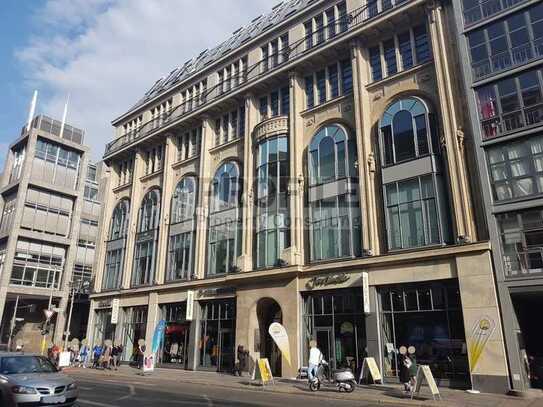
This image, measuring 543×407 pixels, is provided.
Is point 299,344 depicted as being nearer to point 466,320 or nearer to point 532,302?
point 466,320

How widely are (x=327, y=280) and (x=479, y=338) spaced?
7994 millimetres

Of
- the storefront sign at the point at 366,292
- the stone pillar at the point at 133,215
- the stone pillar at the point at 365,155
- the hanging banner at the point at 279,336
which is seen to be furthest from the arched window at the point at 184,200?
the storefront sign at the point at 366,292

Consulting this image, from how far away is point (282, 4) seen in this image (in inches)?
1479

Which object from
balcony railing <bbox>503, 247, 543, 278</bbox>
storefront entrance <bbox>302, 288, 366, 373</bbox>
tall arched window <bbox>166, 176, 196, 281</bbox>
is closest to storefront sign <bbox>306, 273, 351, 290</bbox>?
storefront entrance <bbox>302, 288, 366, 373</bbox>

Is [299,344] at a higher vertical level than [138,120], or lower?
lower

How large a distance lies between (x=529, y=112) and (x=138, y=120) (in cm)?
3546

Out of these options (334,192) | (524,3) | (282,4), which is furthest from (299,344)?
(282,4)

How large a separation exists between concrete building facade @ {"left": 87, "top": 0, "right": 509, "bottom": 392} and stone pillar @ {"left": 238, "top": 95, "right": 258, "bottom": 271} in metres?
0.09

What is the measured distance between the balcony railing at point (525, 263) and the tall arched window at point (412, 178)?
116 inches

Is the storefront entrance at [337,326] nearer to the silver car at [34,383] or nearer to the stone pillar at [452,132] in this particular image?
the stone pillar at [452,132]

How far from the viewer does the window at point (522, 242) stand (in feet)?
57.3

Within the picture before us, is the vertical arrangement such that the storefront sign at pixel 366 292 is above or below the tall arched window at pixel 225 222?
below

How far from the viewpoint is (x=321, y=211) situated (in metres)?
25.0

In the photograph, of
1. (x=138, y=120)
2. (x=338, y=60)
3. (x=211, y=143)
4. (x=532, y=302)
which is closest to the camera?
(x=532, y=302)
